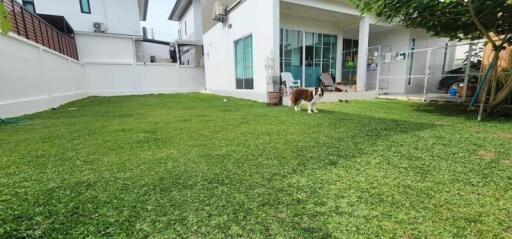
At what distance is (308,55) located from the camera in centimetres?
996

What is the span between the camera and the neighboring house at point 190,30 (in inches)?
683

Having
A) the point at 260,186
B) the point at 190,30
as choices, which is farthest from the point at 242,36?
the point at 190,30

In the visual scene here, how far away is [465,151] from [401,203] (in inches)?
65.5

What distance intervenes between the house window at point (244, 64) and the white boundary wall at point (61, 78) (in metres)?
6.34

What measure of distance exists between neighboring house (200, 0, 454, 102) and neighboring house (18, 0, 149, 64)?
20.4 feet

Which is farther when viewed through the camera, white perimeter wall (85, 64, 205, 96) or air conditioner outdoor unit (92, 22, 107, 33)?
air conditioner outdoor unit (92, 22, 107, 33)

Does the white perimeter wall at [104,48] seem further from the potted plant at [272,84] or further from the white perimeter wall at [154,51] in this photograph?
the potted plant at [272,84]

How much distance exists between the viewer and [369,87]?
1184 cm

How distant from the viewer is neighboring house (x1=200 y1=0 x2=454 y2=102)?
7.77m

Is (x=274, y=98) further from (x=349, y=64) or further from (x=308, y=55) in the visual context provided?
(x=349, y=64)

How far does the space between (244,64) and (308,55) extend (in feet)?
9.26

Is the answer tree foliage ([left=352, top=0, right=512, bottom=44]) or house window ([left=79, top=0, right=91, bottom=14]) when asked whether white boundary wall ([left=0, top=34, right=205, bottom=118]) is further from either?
tree foliage ([left=352, top=0, right=512, bottom=44])

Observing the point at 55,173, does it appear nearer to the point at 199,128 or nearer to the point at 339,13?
the point at 199,128

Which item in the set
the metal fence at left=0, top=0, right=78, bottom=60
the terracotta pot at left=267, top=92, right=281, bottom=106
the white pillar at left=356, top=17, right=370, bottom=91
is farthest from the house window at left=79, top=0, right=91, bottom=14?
the white pillar at left=356, top=17, right=370, bottom=91
